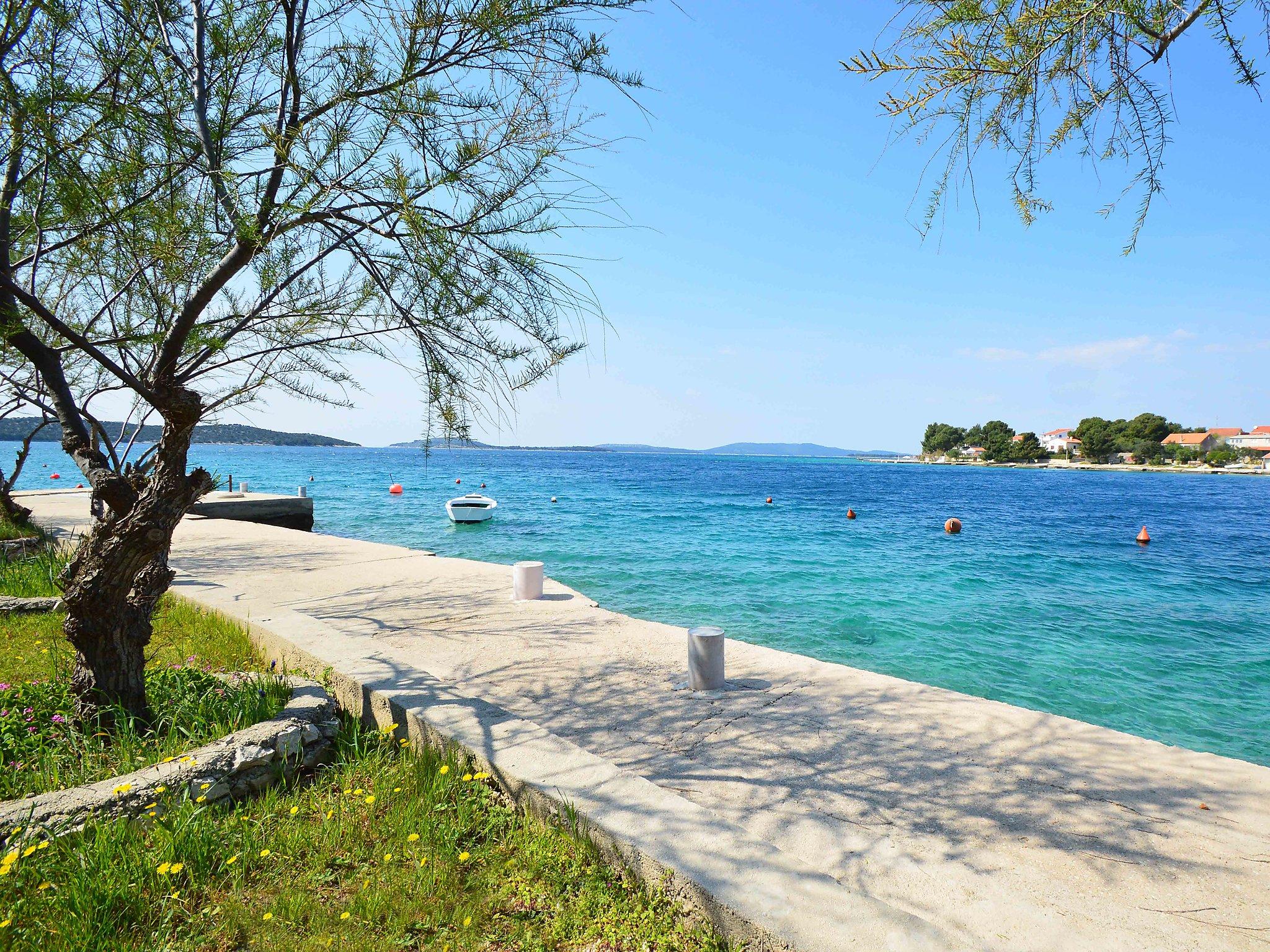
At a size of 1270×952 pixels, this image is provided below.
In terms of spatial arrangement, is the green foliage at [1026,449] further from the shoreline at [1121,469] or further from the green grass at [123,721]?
the green grass at [123,721]

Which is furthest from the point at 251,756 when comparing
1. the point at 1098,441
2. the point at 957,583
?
the point at 1098,441

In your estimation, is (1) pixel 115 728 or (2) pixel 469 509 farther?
(2) pixel 469 509

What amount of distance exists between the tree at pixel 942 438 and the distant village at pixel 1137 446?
39.6 feet

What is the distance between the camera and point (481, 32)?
8.89ft

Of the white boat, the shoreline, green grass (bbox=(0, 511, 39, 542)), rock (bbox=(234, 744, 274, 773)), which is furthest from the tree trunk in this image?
the shoreline

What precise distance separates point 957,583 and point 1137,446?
122 m

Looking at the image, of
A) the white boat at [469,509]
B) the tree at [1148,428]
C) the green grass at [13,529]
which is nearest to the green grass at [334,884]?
the green grass at [13,529]

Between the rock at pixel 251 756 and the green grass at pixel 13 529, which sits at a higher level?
the green grass at pixel 13 529

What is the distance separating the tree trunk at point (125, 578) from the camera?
3.23 m

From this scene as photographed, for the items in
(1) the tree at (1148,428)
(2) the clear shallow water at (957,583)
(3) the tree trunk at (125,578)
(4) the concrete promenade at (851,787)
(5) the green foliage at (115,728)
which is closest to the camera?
(4) the concrete promenade at (851,787)

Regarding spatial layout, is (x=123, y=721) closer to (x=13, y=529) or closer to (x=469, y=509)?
(x=13, y=529)

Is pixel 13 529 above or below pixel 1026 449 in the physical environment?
below

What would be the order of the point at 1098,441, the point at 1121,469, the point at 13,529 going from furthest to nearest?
the point at 1098,441
the point at 1121,469
the point at 13,529

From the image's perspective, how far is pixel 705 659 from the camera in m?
5.39
